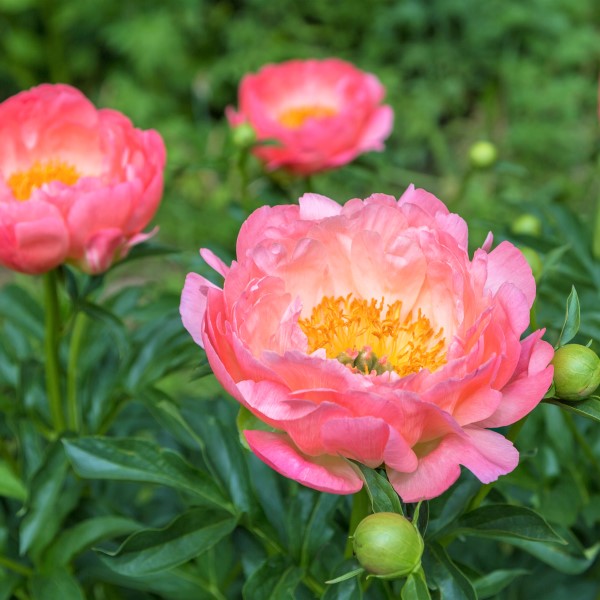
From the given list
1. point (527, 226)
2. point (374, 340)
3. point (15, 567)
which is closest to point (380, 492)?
point (374, 340)

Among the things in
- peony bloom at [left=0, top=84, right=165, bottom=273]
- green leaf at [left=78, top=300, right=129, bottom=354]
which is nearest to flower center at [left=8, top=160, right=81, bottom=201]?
peony bloom at [left=0, top=84, right=165, bottom=273]

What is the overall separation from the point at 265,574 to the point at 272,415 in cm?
19

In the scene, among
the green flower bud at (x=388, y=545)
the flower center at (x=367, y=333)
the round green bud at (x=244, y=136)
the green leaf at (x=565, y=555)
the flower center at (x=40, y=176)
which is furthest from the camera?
the round green bud at (x=244, y=136)

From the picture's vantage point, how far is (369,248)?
0.62 meters

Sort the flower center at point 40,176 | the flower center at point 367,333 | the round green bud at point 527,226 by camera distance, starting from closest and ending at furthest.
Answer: the flower center at point 367,333
the flower center at point 40,176
the round green bud at point 527,226

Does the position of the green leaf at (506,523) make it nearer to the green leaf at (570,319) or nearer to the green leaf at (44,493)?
the green leaf at (570,319)

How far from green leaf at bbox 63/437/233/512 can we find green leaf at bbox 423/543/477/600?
164 mm

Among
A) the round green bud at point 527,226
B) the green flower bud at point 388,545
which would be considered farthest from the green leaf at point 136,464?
the round green bud at point 527,226

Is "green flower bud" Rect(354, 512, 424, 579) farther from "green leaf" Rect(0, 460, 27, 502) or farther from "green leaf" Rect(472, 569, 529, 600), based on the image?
"green leaf" Rect(0, 460, 27, 502)

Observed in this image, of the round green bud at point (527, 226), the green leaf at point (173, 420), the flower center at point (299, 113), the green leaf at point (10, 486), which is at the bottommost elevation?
the flower center at point (299, 113)

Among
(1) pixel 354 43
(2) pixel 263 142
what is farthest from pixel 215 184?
(2) pixel 263 142

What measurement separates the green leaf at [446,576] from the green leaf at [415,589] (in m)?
0.08

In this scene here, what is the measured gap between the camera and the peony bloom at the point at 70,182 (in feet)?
2.44

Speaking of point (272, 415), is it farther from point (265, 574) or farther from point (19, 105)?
point (19, 105)
